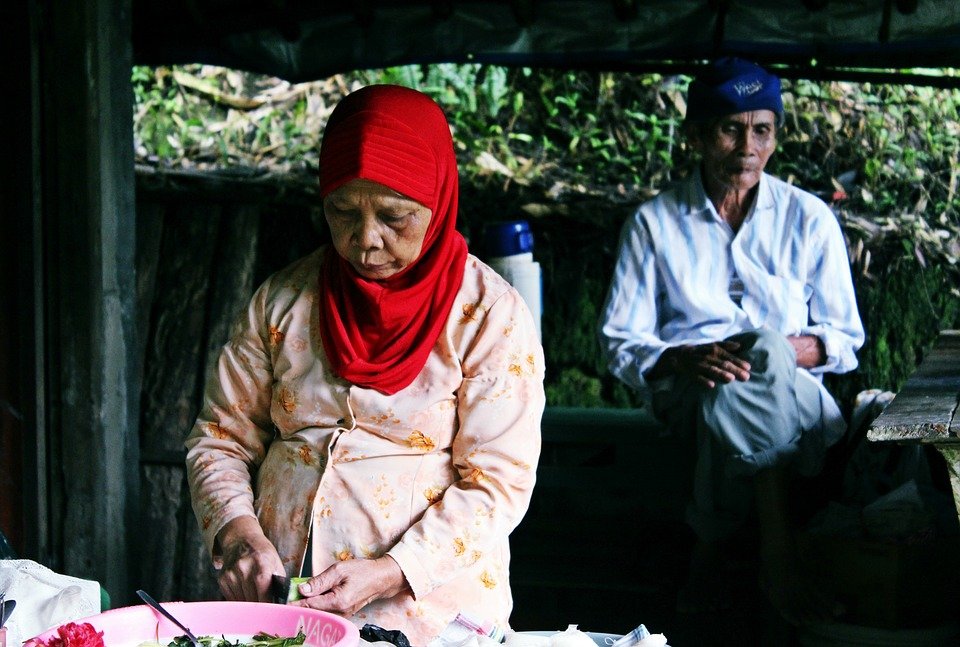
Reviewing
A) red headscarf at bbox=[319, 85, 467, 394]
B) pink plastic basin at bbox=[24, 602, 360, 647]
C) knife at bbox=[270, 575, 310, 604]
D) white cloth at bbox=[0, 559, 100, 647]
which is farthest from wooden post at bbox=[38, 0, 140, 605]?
pink plastic basin at bbox=[24, 602, 360, 647]

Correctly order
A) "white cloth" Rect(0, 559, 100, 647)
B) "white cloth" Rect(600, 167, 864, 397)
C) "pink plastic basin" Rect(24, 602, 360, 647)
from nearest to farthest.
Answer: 1. "pink plastic basin" Rect(24, 602, 360, 647)
2. "white cloth" Rect(0, 559, 100, 647)
3. "white cloth" Rect(600, 167, 864, 397)

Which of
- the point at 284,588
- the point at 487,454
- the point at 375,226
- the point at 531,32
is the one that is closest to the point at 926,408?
the point at 487,454

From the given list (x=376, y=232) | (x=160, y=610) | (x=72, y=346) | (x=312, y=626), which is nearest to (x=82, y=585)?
(x=160, y=610)

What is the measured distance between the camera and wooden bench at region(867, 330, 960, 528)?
2.52 metres

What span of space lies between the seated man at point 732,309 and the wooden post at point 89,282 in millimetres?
1687

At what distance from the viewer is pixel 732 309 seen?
4.39 m

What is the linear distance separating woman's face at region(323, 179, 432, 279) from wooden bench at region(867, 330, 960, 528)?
101 cm

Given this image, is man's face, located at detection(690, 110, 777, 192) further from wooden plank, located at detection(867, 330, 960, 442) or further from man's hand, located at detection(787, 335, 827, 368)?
wooden plank, located at detection(867, 330, 960, 442)

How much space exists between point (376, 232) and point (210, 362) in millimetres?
2556

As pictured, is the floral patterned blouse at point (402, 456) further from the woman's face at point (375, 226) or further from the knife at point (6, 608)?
the knife at point (6, 608)

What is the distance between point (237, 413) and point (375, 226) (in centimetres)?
50

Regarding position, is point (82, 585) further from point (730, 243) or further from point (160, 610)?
point (730, 243)

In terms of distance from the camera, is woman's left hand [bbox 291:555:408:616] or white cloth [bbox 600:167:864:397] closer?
woman's left hand [bbox 291:555:408:616]

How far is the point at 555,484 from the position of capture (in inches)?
189
